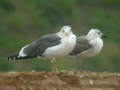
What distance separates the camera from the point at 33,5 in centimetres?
3562

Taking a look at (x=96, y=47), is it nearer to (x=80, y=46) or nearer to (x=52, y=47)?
(x=80, y=46)

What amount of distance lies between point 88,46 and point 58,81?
3025 mm

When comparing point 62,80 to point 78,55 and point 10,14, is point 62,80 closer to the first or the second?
point 78,55

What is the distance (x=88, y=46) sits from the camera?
18844 mm

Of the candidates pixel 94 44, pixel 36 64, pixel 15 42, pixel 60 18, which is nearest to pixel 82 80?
pixel 94 44

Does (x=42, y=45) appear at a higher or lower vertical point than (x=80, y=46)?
lower

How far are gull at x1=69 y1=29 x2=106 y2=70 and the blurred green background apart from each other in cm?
679

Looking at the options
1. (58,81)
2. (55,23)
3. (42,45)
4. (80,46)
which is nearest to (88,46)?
(80,46)

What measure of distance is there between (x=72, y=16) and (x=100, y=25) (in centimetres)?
135

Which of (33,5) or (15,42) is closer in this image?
(15,42)

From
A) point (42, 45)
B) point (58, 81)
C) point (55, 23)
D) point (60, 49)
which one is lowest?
point (58, 81)

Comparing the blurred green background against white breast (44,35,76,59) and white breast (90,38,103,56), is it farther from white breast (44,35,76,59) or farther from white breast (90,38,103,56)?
white breast (44,35,76,59)

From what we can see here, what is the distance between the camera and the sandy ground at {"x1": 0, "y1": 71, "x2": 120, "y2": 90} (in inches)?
605

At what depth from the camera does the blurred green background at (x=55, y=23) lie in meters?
28.4
